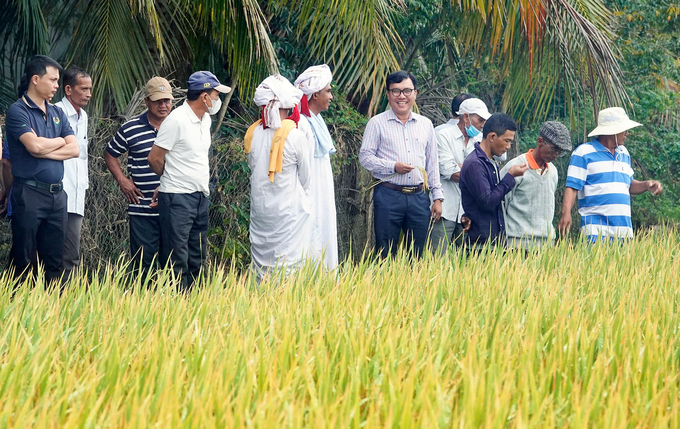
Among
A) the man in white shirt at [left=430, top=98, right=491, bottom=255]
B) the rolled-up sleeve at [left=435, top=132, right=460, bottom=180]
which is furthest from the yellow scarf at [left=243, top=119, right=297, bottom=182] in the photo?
the rolled-up sleeve at [left=435, top=132, right=460, bottom=180]

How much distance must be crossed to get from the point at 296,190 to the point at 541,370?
2.75m

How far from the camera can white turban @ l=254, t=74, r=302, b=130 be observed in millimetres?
4789

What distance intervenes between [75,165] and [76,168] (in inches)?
0.8

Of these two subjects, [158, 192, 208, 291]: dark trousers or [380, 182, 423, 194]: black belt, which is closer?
[158, 192, 208, 291]: dark trousers

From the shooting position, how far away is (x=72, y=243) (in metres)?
5.32

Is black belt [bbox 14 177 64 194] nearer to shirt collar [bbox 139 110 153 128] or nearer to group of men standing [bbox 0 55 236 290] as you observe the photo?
group of men standing [bbox 0 55 236 290]

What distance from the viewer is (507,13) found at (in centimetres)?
734

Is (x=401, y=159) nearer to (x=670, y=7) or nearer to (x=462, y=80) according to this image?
(x=462, y=80)

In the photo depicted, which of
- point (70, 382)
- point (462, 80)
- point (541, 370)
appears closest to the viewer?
point (70, 382)

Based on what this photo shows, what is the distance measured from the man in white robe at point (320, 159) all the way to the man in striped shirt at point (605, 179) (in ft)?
4.92

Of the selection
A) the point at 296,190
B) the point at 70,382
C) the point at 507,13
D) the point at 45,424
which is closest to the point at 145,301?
the point at 70,382

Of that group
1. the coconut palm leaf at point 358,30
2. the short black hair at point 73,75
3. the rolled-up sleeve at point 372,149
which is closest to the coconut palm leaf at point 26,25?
the short black hair at point 73,75

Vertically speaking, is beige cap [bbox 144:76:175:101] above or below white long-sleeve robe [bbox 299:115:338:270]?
above

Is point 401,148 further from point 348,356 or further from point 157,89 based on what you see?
point 348,356
